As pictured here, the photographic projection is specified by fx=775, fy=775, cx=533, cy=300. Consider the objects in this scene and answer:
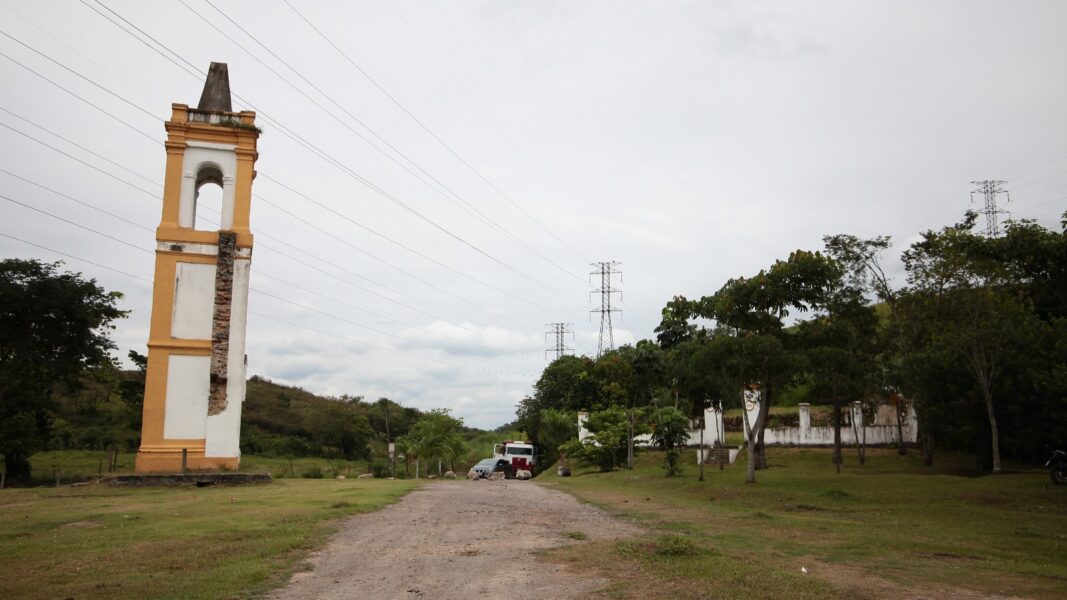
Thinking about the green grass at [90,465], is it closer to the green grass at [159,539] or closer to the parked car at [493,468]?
the parked car at [493,468]

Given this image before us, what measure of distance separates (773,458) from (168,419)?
25.1 m

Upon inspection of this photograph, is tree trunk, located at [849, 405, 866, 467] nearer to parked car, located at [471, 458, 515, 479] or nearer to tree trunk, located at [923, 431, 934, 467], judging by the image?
tree trunk, located at [923, 431, 934, 467]

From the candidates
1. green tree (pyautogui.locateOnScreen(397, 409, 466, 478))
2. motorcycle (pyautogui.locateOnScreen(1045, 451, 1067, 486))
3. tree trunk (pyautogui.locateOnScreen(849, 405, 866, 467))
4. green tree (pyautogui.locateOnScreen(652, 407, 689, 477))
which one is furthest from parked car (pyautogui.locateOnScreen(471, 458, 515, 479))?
motorcycle (pyautogui.locateOnScreen(1045, 451, 1067, 486))

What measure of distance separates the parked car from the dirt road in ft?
60.1

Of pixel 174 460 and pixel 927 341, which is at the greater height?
pixel 927 341

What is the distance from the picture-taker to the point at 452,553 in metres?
10.5

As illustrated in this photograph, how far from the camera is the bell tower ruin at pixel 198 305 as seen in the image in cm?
2344

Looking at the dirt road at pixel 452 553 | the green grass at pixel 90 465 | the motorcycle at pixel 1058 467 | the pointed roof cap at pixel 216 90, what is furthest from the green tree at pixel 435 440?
the motorcycle at pixel 1058 467

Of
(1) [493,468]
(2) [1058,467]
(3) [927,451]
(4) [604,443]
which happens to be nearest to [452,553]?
(2) [1058,467]

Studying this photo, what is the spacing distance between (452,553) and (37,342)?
76.0 ft

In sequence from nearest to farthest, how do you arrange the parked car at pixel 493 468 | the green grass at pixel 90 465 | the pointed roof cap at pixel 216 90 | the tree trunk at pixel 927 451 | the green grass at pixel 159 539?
the green grass at pixel 159 539 < the pointed roof cap at pixel 216 90 < the tree trunk at pixel 927 451 < the green grass at pixel 90 465 < the parked car at pixel 493 468

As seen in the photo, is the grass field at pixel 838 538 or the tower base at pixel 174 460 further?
the tower base at pixel 174 460

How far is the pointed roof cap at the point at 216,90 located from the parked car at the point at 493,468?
19362 mm

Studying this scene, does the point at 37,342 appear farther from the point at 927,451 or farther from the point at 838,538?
the point at 927,451
